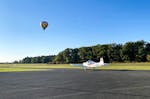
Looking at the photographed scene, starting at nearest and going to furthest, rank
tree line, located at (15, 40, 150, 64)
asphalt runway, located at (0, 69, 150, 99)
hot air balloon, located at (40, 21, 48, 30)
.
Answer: asphalt runway, located at (0, 69, 150, 99) < hot air balloon, located at (40, 21, 48, 30) < tree line, located at (15, 40, 150, 64)

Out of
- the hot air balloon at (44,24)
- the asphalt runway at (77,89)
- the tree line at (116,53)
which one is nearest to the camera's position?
the asphalt runway at (77,89)

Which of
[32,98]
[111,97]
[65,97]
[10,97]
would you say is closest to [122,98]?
[111,97]

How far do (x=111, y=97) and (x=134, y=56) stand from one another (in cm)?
11665

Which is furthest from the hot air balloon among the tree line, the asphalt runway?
the tree line

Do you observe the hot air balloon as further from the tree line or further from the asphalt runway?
the tree line

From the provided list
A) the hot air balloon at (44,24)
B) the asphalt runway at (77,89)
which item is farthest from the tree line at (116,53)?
the asphalt runway at (77,89)

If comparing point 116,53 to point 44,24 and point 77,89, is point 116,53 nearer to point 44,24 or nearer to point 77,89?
point 44,24

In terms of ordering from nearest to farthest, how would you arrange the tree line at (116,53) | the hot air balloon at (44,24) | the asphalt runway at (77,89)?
the asphalt runway at (77,89)
the hot air balloon at (44,24)
the tree line at (116,53)

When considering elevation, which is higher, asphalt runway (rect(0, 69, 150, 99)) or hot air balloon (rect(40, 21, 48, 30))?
hot air balloon (rect(40, 21, 48, 30))

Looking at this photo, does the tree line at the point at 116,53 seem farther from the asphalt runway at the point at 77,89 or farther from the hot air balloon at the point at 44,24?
the asphalt runway at the point at 77,89

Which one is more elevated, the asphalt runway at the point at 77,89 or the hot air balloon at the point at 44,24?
the hot air balloon at the point at 44,24

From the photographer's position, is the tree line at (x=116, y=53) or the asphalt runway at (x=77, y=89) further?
the tree line at (x=116, y=53)

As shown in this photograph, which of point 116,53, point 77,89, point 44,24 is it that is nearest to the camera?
point 77,89

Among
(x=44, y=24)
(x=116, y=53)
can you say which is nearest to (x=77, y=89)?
(x=44, y=24)
